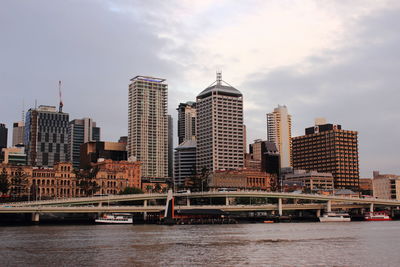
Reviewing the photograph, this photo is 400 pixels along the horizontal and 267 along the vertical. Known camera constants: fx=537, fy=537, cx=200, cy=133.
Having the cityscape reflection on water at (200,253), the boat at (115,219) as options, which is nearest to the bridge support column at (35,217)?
the boat at (115,219)

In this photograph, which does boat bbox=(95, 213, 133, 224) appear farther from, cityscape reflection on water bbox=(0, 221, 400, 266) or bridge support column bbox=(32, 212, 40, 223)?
cityscape reflection on water bbox=(0, 221, 400, 266)

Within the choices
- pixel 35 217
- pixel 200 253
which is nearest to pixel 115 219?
pixel 35 217

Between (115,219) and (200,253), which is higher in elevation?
(115,219)

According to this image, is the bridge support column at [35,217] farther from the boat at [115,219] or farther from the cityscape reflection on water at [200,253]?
the cityscape reflection on water at [200,253]

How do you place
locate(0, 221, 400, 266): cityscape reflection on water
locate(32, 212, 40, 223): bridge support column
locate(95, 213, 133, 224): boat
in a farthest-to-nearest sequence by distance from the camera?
locate(95, 213, 133, 224): boat → locate(32, 212, 40, 223): bridge support column → locate(0, 221, 400, 266): cityscape reflection on water

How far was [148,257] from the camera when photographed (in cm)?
7631

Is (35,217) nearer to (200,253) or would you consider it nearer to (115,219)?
(115,219)

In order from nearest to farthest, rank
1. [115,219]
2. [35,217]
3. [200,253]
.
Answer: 1. [200,253]
2. [115,219]
3. [35,217]

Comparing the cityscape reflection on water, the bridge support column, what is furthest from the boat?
the cityscape reflection on water

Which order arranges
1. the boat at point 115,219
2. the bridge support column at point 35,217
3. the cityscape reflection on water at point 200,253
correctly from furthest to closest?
the boat at point 115,219 → the bridge support column at point 35,217 → the cityscape reflection on water at point 200,253

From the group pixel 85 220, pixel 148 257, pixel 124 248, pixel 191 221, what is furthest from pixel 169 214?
pixel 148 257

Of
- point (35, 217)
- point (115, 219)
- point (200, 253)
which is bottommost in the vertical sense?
point (200, 253)

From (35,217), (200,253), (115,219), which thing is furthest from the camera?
(35,217)

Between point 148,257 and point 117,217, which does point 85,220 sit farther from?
point 148,257
